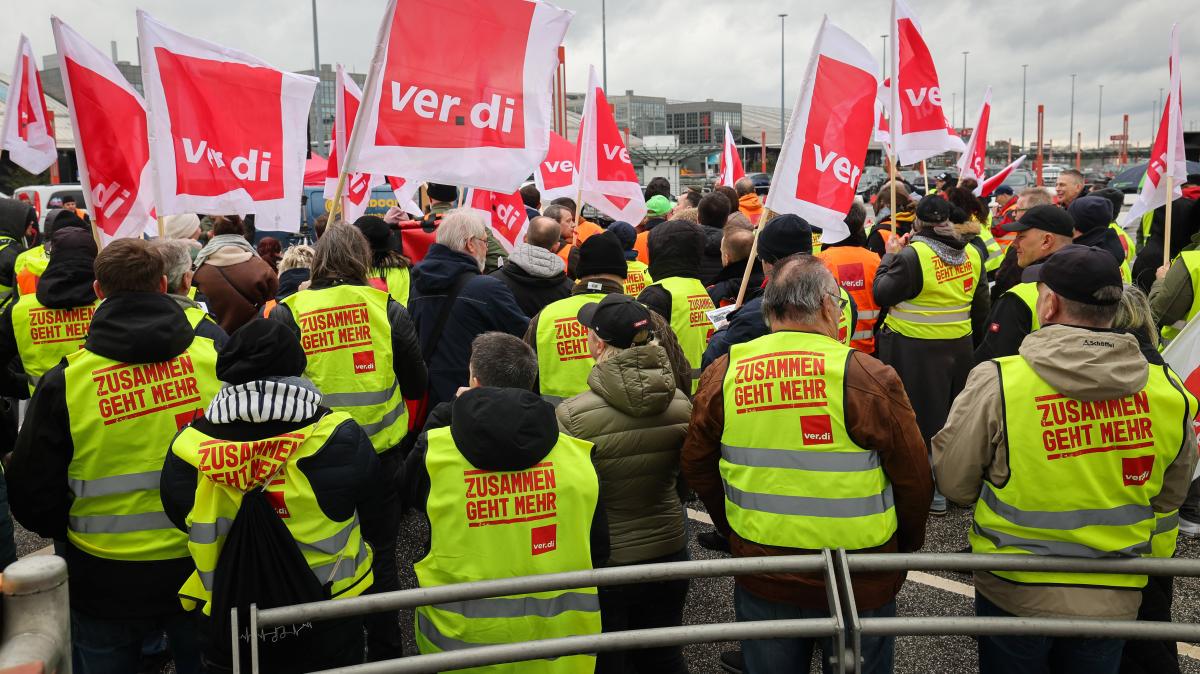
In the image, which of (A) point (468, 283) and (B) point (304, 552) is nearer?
(B) point (304, 552)

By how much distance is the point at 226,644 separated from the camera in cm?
295

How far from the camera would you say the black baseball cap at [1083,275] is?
3.02 metres

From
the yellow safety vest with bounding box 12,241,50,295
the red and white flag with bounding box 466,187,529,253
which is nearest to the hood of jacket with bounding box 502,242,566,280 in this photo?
the red and white flag with bounding box 466,187,529,253

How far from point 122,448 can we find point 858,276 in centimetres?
491

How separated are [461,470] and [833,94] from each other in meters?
3.78

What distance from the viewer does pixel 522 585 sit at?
8.89 ft

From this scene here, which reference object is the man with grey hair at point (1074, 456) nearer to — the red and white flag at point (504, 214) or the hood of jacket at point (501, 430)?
the hood of jacket at point (501, 430)

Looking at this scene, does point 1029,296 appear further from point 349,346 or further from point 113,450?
point 113,450

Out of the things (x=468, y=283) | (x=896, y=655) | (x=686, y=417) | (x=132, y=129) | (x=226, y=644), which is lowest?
(x=896, y=655)

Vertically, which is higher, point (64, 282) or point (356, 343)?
point (64, 282)

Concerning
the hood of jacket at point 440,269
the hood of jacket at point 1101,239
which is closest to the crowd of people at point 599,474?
the hood of jacket at point 440,269

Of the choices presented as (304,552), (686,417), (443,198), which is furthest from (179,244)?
(443,198)

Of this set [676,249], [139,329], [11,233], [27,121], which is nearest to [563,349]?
[676,249]

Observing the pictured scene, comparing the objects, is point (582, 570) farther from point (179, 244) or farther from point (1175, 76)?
point (1175, 76)
